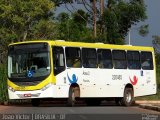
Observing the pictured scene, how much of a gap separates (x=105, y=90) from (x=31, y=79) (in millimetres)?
4651

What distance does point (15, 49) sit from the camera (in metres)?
29.3

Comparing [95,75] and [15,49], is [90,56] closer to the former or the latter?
[95,75]

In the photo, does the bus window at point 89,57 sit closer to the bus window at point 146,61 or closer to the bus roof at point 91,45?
the bus roof at point 91,45

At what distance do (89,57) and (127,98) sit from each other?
136 inches

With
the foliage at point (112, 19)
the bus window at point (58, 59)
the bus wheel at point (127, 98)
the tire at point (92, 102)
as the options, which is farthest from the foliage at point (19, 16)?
the bus window at point (58, 59)

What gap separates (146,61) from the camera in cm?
3388

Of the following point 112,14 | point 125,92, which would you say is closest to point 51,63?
point 125,92

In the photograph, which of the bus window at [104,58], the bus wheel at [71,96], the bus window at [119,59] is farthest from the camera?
the bus window at [119,59]

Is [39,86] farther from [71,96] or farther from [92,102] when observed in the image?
[92,102]

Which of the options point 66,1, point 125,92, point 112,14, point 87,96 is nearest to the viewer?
point 87,96

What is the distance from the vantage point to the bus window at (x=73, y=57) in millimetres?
29047

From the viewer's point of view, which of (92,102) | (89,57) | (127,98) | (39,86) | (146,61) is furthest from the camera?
(146,61)

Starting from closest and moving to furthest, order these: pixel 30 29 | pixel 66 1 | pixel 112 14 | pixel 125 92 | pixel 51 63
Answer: pixel 51 63, pixel 125 92, pixel 30 29, pixel 112 14, pixel 66 1

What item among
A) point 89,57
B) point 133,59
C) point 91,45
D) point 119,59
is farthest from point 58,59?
point 133,59
